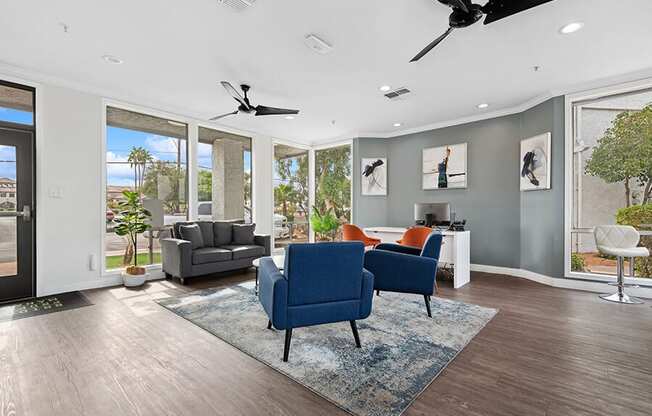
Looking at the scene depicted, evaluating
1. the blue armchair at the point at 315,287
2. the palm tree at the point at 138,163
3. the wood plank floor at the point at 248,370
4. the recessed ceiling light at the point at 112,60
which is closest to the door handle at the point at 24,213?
the palm tree at the point at 138,163

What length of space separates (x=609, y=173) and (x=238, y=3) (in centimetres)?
521

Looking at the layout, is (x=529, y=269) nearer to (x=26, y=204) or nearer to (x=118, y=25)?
(x=118, y=25)

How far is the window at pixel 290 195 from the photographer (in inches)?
285

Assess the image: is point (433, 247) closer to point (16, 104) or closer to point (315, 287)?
point (315, 287)

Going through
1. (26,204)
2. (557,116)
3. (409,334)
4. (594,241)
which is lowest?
(409,334)

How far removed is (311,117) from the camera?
574 cm

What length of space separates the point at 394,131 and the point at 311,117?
198 cm

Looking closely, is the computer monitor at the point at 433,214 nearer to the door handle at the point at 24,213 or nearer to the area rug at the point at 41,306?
the area rug at the point at 41,306

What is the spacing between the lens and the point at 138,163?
4957 millimetres

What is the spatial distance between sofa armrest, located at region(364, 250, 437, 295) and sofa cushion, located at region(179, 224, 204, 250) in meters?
3.08

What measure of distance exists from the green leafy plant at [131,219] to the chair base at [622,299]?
251 inches

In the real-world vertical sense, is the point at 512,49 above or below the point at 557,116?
above

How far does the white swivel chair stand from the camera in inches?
147

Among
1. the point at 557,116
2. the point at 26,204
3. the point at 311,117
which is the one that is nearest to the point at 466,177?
the point at 557,116
